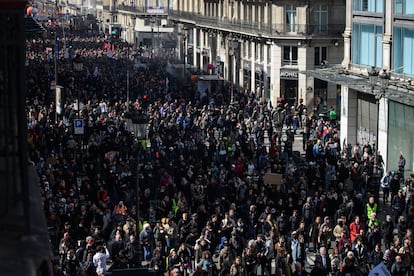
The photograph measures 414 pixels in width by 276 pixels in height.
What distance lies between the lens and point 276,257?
771 inches

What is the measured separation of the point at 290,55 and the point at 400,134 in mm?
27869

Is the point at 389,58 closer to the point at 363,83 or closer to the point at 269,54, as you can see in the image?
the point at 363,83

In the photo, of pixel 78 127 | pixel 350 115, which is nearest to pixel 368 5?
pixel 350 115

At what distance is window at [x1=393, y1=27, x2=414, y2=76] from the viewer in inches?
1409

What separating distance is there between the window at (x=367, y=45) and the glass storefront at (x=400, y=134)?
289 cm

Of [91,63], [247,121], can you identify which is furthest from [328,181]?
[91,63]

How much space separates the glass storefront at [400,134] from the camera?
3572cm

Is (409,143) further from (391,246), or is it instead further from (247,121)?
(391,246)

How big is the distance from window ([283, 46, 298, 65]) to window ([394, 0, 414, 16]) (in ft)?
85.3

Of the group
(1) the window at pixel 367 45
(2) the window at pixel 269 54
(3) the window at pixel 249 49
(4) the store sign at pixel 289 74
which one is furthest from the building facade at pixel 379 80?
(3) the window at pixel 249 49

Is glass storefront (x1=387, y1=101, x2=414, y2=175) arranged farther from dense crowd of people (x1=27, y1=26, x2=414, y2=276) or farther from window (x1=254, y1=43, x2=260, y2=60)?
window (x1=254, y1=43, x2=260, y2=60)

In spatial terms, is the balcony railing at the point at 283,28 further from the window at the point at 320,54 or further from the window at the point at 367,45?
the window at the point at 367,45

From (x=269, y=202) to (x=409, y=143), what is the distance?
1286cm

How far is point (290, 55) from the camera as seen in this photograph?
210 feet
